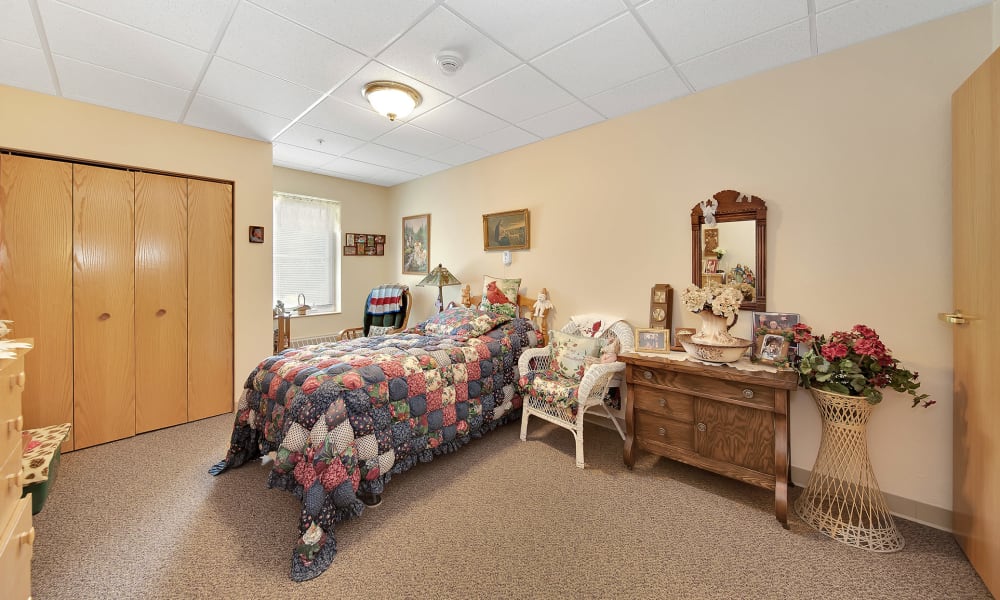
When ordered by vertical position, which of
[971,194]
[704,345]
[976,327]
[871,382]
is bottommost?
[871,382]

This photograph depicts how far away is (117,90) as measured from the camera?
265 centimetres

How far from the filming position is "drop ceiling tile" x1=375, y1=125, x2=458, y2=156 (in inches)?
137

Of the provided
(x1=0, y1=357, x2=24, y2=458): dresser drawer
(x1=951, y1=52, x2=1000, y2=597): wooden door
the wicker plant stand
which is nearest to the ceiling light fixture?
(x1=0, y1=357, x2=24, y2=458): dresser drawer

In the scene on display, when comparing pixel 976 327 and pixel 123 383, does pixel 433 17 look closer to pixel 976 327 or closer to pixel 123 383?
pixel 976 327

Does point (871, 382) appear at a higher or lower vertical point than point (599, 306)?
lower

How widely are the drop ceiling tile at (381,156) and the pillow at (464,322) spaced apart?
183 cm

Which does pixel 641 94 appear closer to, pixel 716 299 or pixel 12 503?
pixel 716 299

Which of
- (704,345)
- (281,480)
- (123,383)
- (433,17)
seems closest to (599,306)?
(704,345)

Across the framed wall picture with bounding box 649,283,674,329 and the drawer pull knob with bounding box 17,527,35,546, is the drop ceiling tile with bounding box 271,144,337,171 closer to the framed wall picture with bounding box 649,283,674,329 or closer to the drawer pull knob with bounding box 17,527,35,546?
the drawer pull knob with bounding box 17,527,35,546

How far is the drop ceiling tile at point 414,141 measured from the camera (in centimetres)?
347

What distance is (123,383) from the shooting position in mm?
3025

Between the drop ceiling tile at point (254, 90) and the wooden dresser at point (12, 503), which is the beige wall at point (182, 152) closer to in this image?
the drop ceiling tile at point (254, 90)

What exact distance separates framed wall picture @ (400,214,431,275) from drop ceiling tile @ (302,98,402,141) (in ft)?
4.98

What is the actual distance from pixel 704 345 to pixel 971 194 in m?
1.33
